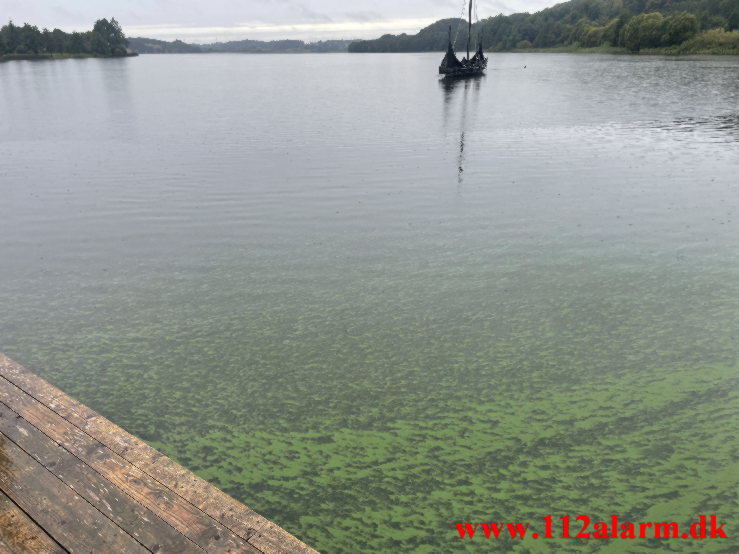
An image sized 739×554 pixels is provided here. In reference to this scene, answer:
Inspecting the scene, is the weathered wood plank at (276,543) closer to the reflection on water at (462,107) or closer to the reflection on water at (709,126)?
the reflection on water at (462,107)

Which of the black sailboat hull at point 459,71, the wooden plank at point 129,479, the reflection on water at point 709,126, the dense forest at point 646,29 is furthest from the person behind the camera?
the dense forest at point 646,29

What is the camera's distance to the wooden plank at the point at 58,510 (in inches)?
131

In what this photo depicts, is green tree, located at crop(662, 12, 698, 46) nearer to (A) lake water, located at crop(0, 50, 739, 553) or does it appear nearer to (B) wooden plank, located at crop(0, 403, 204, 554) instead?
(A) lake water, located at crop(0, 50, 739, 553)

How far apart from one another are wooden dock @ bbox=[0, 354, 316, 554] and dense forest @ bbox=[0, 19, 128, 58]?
190m

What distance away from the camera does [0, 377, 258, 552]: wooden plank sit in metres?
3.38

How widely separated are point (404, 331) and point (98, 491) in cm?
461

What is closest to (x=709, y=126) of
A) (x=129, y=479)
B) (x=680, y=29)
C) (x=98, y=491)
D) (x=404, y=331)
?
(x=404, y=331)

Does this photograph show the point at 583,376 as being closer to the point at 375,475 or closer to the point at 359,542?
the point at 375,475

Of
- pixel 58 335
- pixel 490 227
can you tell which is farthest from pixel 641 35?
pixel 58 335

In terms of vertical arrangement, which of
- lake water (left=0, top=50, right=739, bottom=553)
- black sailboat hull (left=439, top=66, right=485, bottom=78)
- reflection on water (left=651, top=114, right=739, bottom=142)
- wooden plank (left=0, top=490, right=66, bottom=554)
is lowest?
lake water (left=0, top=50, right=739, bottom=553)

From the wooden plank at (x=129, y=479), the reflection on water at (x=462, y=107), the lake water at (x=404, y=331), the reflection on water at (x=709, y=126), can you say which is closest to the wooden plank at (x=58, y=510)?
the wooden plank at (x=129, y=479)


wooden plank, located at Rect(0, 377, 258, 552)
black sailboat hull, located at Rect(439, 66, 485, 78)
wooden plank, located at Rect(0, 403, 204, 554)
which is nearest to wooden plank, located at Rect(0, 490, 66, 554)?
wooden plank, located at Rect(0, 403, 204, 554)

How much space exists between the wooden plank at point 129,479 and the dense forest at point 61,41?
623ft

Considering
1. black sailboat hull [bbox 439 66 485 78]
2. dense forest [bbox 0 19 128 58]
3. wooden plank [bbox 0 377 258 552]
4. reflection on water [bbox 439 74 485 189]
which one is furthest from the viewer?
dense forest [bbox 0 19 128 58]
